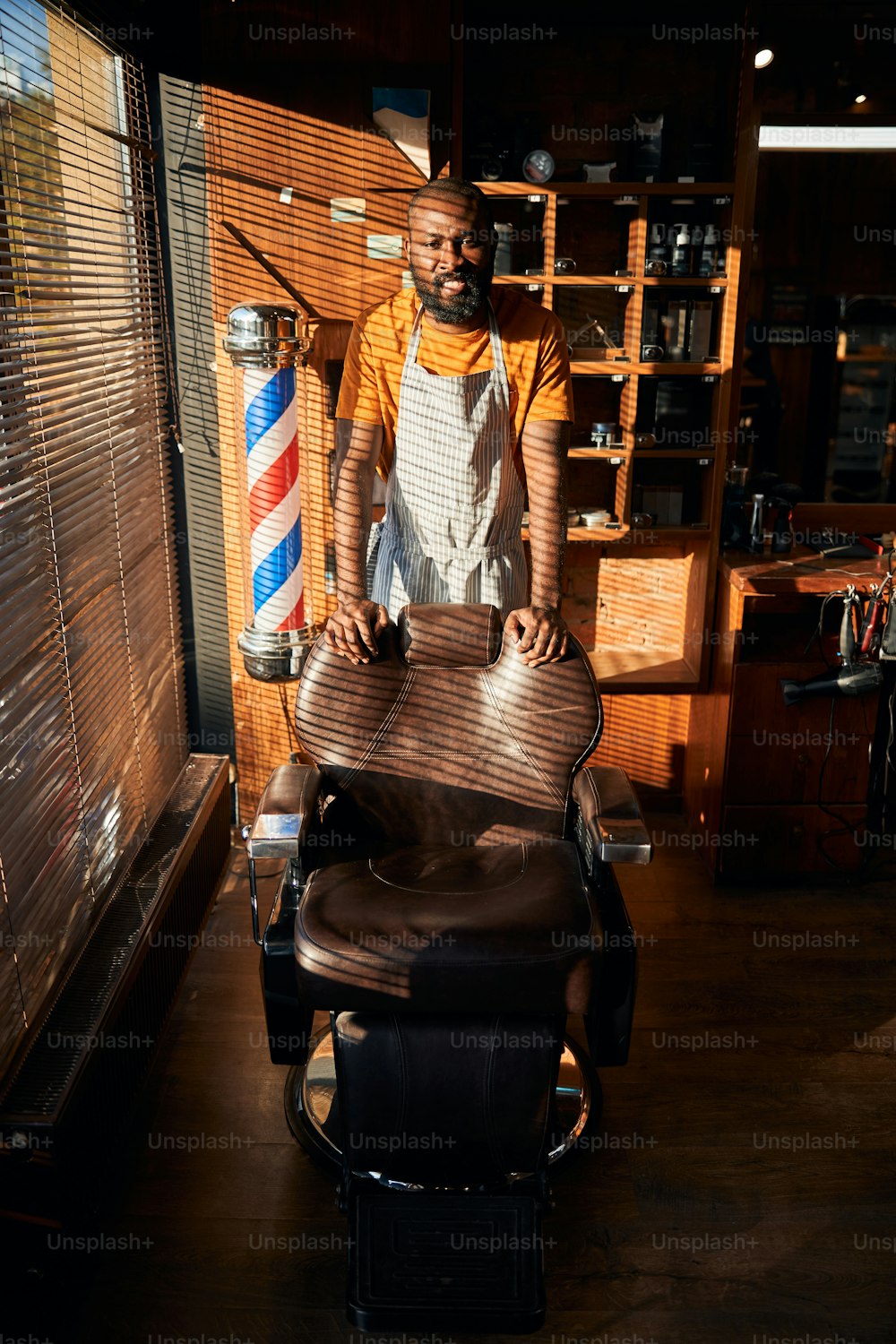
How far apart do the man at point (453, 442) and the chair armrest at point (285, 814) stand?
10.9 inches

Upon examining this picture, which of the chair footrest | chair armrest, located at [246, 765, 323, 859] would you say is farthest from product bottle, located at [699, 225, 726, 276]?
the chair footrest

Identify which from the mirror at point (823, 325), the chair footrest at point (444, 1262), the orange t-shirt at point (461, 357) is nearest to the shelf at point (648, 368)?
the mirror at point (823, 325)

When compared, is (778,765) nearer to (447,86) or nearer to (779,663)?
(779,663)

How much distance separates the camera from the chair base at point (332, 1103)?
2178 millimetres

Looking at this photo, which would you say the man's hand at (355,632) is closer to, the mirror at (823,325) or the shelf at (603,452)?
the shelf at (603,452)

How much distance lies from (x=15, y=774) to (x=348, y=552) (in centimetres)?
89

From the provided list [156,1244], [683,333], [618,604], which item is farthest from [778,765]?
[156,1244]

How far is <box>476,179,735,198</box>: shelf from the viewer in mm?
2988

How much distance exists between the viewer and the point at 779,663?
10.1 feet

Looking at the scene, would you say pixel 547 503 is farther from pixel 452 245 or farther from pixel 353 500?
pixel 452 245

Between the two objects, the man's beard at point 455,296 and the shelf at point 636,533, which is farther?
the shelf at point 636,533

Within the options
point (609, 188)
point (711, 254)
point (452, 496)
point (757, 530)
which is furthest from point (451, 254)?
point (757, 530)

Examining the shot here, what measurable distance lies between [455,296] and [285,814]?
3.65 feet

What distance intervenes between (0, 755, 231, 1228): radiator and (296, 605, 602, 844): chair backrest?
54 cm
